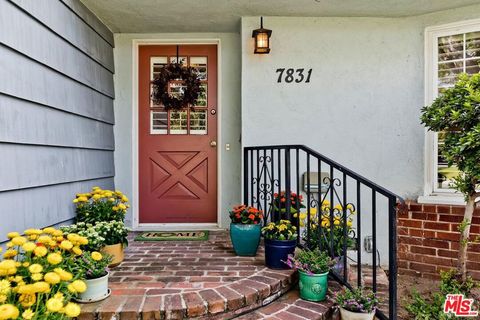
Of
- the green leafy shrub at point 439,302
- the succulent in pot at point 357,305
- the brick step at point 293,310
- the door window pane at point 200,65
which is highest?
the door window pane at point 200,65

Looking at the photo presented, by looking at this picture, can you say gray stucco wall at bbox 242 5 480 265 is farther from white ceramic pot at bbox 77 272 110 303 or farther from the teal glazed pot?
white ceramic pot at bbox 77 272 110 303

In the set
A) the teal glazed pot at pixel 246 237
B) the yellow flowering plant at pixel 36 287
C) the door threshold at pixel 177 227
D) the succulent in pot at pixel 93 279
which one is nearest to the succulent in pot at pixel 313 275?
the teal glazed pot at pixel 246 237

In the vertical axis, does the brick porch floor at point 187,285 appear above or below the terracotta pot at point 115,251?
below

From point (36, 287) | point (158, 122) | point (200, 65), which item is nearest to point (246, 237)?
point (36, 287)

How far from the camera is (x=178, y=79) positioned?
3.64 metres

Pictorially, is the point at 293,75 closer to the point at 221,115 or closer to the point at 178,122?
the point at 221,115

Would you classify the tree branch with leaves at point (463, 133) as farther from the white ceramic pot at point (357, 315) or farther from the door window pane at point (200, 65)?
the door window pane at point (200, 65)

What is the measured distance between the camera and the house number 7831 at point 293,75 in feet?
10.9

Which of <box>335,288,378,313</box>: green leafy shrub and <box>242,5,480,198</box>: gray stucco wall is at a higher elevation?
<box>242,5,480,198</box>: gray stucco wall

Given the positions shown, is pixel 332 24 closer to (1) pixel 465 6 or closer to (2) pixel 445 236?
(1) pixel 465 6

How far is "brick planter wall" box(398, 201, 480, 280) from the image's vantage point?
304 cm

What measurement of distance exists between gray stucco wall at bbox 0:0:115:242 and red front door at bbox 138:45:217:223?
522 millimetres

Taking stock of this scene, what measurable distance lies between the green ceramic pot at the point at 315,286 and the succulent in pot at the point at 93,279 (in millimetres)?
1138

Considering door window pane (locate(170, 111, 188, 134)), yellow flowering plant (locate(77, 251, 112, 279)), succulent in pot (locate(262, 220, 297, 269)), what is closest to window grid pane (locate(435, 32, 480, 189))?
succulent in pot (locate(262, 220, 297, 269))
